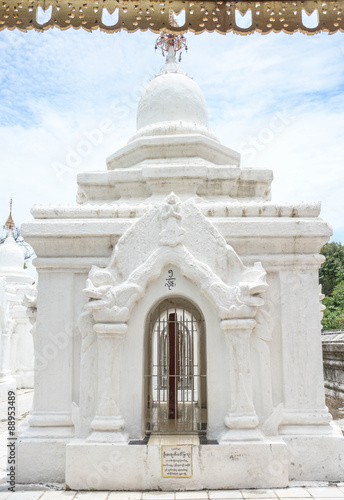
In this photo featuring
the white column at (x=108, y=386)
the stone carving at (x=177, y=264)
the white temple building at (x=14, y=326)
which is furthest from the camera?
the white temple building at (x=14, y=326)

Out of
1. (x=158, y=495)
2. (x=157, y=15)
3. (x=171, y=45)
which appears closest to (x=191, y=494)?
(x=158, y=495)

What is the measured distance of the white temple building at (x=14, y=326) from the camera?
58.1 ft

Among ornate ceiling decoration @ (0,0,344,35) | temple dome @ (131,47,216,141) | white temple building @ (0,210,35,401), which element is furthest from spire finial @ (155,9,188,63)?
white temple building @ (0,210,35,401)

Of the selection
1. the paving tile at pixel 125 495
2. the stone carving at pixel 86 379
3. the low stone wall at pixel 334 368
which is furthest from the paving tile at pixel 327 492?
the low stone wall at pixel 334 368

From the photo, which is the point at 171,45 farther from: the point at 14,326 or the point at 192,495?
the point at 14,326

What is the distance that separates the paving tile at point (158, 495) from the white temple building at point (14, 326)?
9471 millimetres

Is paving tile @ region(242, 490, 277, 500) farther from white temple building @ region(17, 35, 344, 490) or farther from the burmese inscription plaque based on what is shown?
the burmese inscription plaque

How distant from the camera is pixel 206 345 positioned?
277 inches

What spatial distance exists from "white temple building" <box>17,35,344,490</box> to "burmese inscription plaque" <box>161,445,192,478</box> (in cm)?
1

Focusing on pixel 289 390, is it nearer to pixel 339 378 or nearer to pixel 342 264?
pixel 339 378

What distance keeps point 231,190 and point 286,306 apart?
2.41 m

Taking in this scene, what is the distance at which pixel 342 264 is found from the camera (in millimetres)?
42250

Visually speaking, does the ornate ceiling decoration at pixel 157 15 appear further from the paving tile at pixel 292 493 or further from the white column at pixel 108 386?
the paving tile at pixel 292 493

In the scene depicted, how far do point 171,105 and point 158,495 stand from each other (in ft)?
23.6
